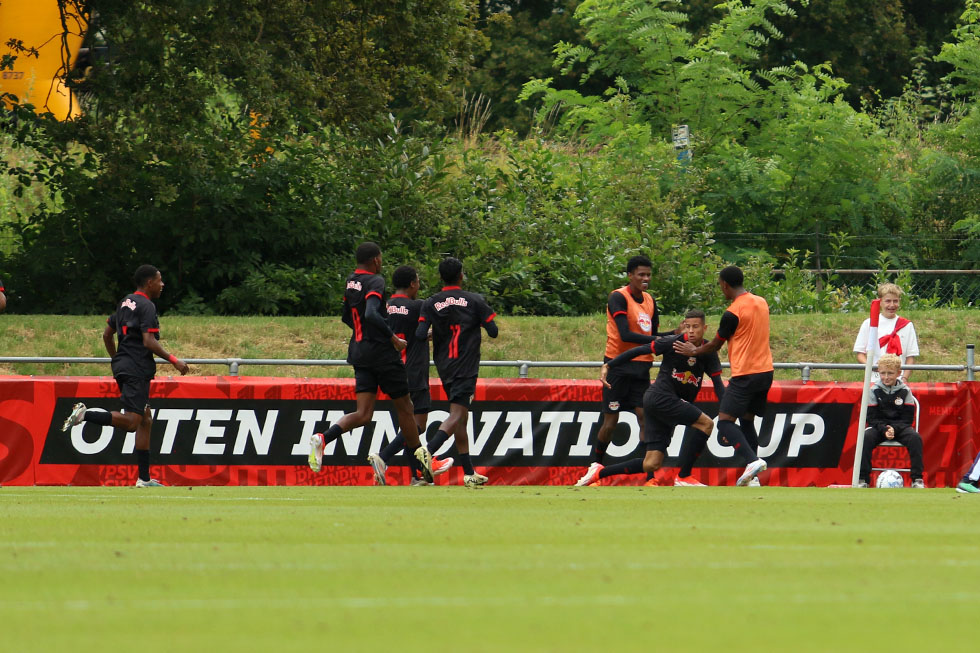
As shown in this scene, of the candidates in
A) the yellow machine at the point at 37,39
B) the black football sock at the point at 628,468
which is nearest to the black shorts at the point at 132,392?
the black football sock at the point at 628,468

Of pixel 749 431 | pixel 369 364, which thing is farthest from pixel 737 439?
pixel 369 364

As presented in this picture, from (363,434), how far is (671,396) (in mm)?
3611

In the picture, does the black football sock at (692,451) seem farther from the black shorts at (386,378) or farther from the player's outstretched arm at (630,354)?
Result: the black shorts at (386,378)

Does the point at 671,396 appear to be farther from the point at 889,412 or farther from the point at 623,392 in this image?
the point at 889,412

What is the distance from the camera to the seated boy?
14.1m

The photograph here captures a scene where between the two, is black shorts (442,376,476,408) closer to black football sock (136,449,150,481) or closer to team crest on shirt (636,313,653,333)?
team crest on shirt (636,313,653,333)

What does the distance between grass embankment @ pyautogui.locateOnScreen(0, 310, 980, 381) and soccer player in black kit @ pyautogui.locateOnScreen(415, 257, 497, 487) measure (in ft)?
18.0

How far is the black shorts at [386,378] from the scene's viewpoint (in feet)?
40.4

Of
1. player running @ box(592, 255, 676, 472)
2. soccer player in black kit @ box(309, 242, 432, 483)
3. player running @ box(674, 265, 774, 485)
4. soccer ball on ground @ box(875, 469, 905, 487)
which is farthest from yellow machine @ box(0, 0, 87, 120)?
soccer ball on ground @ box(875, 469, 905, 487)

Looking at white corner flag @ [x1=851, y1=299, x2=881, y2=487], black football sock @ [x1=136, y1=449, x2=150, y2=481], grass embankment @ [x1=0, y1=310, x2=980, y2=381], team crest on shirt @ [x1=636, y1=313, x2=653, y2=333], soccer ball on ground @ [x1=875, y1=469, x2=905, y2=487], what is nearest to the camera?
black football sock @ [x1=136, y1=449, x2=150, y2=481]

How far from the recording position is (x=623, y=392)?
13078mm
